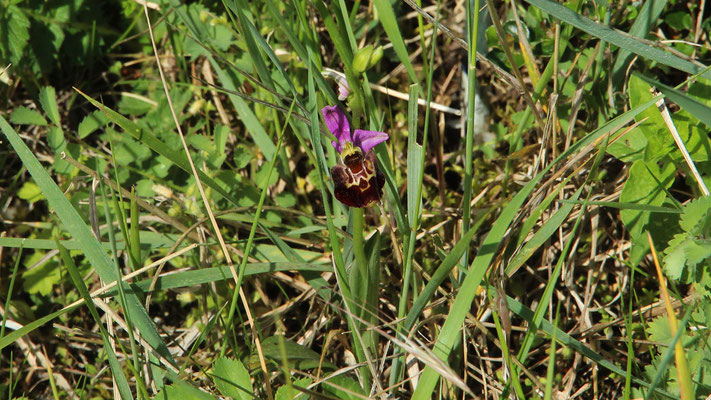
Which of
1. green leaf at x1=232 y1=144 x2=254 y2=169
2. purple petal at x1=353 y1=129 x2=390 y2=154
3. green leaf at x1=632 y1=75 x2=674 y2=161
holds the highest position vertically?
purple petal at x1=353 y1=129 x2=390 y2=154

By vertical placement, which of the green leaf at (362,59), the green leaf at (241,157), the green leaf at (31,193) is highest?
the green leaf at (362,59)

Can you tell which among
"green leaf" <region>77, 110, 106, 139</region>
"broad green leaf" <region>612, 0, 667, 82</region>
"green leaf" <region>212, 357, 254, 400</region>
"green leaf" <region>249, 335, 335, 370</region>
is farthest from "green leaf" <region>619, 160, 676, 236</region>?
"green leaf" <region>77, 110, 106, 139</region>

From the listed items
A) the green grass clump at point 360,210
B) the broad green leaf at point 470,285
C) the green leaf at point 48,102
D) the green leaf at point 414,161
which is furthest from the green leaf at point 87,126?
the broad green leaf at point 470,285

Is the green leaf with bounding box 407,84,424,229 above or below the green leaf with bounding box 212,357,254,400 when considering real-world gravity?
above

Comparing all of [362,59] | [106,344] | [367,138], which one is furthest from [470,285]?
[106,344]

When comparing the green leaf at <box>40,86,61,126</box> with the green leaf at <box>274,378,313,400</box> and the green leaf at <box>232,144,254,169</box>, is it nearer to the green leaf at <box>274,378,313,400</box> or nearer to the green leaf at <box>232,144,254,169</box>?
the green leaf at <box>232,144,254,169</box>

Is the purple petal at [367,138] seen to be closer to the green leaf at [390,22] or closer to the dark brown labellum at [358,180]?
the dark brown labellum at [358,180]

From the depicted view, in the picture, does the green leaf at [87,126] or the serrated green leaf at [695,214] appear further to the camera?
the green leaf at [87,126]

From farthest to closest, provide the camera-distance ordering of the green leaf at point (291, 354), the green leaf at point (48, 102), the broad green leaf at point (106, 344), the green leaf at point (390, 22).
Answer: the green leaf at point (48, 102) → the green leaf at point (291, 354) → the green leaf at point (390, 22) → the broad green leaf at point (106, 344)
